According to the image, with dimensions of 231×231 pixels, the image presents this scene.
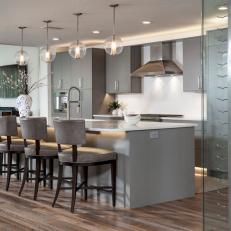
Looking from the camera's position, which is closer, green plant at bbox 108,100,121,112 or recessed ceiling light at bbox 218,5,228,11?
recessed ceiling light at bbox 218,5,228,11

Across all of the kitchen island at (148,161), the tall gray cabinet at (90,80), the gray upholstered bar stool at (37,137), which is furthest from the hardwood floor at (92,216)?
the tall gray cabinet at (90,80)

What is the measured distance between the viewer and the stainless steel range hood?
799 centimetres

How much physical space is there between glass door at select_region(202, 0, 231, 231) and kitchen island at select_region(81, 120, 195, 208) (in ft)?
5.20

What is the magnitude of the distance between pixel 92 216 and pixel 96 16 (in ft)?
10.9

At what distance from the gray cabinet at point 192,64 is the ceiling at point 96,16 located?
1.09ft

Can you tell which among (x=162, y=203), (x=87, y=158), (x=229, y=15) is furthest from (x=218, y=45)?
(x=162, y=203)

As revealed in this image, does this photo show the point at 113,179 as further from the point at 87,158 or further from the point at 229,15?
the point at 229,15

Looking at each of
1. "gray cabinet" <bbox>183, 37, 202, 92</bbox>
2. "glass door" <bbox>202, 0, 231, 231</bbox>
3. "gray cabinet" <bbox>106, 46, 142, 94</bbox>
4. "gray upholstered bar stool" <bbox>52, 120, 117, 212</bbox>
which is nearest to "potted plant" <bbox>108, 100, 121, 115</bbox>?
"gray cabinet" <bbox>106, 46, 142, 94</bbox>

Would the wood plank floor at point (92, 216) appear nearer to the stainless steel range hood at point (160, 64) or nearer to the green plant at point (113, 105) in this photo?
the stainless steel range hood at point (160, 64)

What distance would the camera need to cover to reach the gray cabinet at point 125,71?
8977mm

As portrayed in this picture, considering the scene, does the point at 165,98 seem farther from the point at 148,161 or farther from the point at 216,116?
the point at 216,116

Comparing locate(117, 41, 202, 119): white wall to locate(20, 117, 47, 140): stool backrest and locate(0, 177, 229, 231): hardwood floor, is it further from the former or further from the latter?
locate(20, 117, 47, 140): stool backrest

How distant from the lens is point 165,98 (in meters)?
8.70

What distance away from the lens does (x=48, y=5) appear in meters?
5.84
